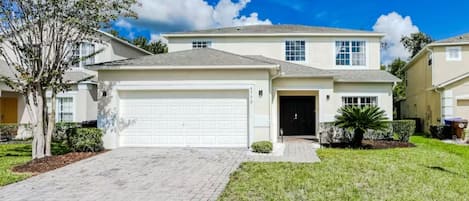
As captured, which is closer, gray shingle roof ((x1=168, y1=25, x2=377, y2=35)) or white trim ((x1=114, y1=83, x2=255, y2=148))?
white trim ((x1=114, y1=83, x2=255, y2=148))

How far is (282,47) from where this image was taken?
21.5m

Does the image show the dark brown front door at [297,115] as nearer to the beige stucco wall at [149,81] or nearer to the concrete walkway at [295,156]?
the concrete walkway at [295,156]

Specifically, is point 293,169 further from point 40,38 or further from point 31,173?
point 40,38

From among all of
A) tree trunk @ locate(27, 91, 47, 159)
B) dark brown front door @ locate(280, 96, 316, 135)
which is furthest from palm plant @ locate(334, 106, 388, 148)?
tree trunk @ locate(27, 91, 47, 159)

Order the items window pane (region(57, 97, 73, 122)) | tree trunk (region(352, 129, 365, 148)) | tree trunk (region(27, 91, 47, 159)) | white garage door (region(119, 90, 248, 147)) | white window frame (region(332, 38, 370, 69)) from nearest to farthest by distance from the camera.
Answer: tree trunk (region(27, 91, 47, 159)), white garage door (region(119, 90, 248, 147)), tree trunk (region(352, 129, 365, 148)), window pane (region(57, 97, 73, 122)), white window frame (region(332, 38, 370, 69))

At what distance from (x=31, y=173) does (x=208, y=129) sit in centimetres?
630

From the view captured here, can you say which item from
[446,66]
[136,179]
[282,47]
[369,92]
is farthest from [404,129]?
[136,179]

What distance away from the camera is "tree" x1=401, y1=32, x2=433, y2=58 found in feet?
129

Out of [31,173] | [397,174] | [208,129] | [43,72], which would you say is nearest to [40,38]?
[43,72]

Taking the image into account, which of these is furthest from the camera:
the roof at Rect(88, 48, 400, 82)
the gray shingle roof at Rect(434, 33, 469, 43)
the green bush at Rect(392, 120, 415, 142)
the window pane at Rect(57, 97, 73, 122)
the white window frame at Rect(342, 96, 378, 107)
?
the gray shingle roof at Rect(434, 33, 469, 43)

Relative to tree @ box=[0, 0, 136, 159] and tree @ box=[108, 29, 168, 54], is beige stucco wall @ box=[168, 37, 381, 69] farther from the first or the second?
tree @ box=[108, 29, 168, 54]

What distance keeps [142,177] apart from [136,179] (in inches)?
9.3

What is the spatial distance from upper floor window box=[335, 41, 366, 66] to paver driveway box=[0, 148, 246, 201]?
1130cm

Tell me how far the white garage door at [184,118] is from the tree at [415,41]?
32.0 meters
